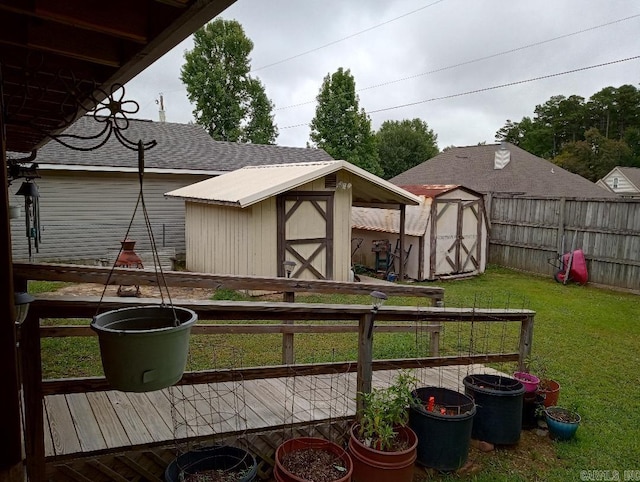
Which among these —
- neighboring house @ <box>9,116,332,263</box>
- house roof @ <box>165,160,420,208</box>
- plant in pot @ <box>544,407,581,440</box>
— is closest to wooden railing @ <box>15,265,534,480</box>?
plant in pot @ <box>544,407,581,440</box>

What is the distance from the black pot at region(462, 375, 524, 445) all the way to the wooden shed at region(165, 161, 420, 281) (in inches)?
222

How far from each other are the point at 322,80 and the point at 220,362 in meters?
23.8

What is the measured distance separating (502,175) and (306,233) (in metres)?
11.8

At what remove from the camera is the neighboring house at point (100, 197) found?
11.0 meters

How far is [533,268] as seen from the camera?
12.0 meters

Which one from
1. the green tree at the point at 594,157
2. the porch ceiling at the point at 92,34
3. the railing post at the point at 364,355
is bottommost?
the railing post at the point at 364,355

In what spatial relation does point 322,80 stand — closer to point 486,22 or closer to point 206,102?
point 206,102

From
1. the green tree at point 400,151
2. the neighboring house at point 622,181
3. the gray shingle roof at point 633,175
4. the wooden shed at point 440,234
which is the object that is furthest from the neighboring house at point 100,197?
the gray shingle roof at point 633,175

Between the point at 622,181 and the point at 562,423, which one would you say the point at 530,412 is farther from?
the point at 622,181

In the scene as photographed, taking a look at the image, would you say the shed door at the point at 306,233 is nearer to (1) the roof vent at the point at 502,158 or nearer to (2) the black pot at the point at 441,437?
(2) the black pot at the point at 441,437

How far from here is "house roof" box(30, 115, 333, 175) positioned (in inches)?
442

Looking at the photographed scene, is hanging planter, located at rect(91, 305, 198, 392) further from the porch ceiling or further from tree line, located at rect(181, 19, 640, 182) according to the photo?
tree line, located at rect(181, 19, 640, 182)

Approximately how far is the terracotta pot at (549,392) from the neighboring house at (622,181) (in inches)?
1227

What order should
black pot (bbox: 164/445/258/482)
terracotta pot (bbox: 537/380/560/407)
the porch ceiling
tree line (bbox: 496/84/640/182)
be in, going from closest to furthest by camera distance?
the porch ceiling
black pot (bbox: 164/445/258/482)
terracotta pot (bbox: 537/380/560/407)
tree line (bbox: 496/84/640/182)
